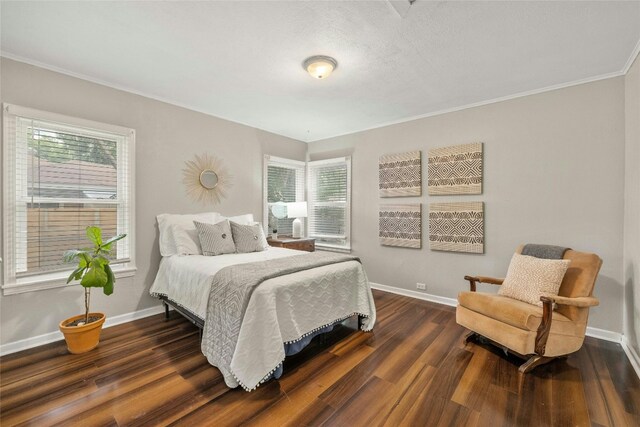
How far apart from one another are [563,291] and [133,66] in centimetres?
430

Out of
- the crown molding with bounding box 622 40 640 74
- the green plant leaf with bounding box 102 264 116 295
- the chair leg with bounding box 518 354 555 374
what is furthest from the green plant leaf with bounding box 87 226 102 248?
the crown molding with bounding box 622 40 640 74

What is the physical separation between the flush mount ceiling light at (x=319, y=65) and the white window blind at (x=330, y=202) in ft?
7.20

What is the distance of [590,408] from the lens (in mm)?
1733

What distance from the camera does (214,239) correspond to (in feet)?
9.98

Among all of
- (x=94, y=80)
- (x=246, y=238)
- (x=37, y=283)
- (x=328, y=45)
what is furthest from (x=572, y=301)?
(x=94, y=80)

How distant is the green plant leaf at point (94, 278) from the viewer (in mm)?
2314

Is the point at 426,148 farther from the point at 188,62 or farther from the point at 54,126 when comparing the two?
the point at 54,126

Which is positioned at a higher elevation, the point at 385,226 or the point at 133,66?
the point at 133,66

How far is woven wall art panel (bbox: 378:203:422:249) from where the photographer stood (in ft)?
12.5

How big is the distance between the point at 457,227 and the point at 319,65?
250 cm

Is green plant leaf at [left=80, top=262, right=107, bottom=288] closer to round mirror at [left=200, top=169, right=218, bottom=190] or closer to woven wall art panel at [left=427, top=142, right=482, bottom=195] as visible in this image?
round mirror at [left=200, top=169, right=218, bottom=190]

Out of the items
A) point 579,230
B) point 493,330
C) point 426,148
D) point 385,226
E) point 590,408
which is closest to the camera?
point 590,408

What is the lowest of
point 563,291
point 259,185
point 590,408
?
point 590,408

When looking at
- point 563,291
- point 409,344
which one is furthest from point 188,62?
point 563,291
